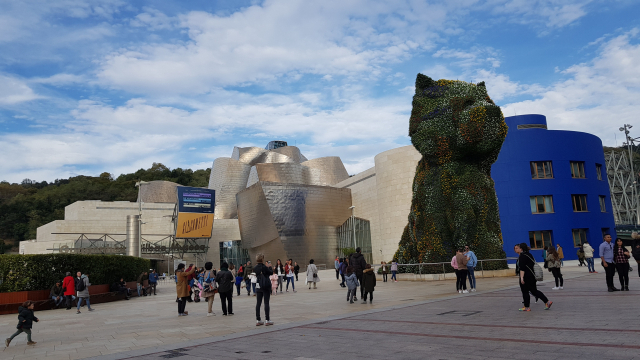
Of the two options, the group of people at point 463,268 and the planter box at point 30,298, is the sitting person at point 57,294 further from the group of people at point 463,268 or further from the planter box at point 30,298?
the group of people at point 463,268

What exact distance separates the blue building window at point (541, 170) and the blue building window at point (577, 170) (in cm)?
202

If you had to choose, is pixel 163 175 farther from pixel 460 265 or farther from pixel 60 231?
pixel 460 265

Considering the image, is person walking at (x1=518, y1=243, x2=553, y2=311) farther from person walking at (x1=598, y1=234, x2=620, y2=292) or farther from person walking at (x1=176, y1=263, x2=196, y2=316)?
person walking at (x1=176, y1=263, x2=196, y2=316)

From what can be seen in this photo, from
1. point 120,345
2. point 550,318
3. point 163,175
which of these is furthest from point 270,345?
point 163,175

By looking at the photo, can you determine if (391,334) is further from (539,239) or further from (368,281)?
(539,239)

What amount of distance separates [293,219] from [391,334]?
3979cm

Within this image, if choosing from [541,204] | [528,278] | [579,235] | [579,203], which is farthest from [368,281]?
[579,203]

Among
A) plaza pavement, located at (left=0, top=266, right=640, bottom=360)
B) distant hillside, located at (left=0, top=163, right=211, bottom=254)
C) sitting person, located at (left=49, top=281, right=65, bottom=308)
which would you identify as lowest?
plaza pavement, located at (left=0, top=266, right=640, bottom=360)

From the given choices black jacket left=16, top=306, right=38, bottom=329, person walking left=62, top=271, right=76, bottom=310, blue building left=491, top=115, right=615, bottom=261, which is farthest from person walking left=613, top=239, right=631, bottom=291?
blue building left=491, top=115, right=615, bottom=261

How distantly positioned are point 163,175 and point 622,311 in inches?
4485

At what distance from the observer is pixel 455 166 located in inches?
781

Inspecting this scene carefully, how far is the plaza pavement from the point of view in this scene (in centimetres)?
561

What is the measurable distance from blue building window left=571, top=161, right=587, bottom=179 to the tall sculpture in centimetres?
1851

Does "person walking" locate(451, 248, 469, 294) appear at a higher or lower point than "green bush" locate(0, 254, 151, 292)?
lower
